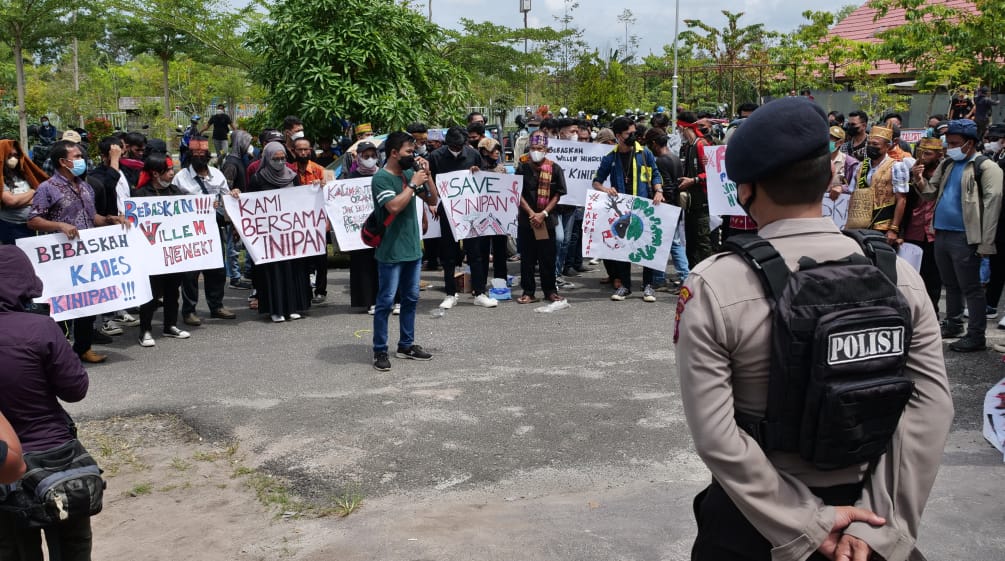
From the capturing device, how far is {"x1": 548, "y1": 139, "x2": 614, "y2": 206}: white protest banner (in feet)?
39.9

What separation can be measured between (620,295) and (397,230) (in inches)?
149

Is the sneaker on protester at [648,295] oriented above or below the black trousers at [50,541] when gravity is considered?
below

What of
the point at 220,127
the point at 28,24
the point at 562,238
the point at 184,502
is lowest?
the point at 184,502

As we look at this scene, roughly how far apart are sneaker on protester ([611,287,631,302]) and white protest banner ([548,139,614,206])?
1871 mm

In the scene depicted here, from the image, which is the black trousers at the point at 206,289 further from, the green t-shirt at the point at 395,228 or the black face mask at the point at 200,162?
the green t-shirt at the point at 395,228

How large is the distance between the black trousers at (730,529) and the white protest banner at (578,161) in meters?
9.96

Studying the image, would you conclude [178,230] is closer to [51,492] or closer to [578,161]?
[578,161]

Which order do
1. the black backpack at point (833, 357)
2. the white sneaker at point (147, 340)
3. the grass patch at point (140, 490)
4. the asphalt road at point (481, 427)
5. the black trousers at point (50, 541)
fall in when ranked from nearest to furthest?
the black backpack at point (833, 357)
the black trousers at point (50, 541)
the asphalt road at point (481, 427)
the grass patch at point (140, 490)
the white sneaker at point (147, 340)

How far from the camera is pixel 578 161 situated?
12258 millimetres

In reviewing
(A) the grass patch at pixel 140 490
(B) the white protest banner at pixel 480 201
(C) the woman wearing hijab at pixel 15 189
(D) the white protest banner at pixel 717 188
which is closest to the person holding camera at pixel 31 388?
(A) the grass patch at pixel 140 490

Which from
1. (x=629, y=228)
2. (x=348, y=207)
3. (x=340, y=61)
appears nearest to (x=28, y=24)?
(x=340, y=61)

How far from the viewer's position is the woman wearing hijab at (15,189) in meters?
7.92

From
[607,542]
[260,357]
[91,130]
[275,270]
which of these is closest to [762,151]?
[607,542]

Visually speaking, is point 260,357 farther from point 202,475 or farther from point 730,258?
point 730,258
